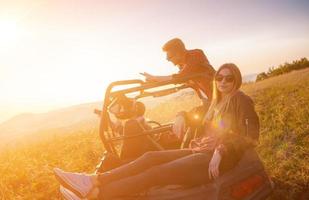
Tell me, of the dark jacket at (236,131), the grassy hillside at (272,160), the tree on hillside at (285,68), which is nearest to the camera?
the dark jacket at (236,131)

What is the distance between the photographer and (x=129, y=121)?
15.6 ft

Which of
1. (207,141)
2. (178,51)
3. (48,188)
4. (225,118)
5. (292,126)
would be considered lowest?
(48,188)

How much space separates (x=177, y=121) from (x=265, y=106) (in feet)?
18.7

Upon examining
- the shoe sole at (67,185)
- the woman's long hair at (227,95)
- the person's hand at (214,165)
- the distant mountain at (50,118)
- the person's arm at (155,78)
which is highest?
the person's arm at (155,78)

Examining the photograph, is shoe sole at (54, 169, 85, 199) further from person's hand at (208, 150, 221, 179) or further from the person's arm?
the person's arm

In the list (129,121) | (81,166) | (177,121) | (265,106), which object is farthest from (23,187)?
(265,106)

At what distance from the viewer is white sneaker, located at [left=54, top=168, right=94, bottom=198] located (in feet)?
10.7

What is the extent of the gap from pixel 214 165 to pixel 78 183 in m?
1.37

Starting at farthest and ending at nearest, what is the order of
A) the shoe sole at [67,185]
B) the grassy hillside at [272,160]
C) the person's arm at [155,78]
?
the grassy hillside at [272,160]
the person's arm at [155,78]
the shoe sole at [67,185]

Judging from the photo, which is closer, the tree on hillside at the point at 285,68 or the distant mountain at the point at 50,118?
the tree on hillside at the point at 285,68

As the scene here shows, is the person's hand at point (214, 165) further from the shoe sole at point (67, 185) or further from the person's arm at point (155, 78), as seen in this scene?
the person's arm at point (155, 78)

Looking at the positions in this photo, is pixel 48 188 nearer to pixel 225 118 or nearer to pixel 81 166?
pixel 81 166

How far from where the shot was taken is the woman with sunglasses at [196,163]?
3176 mm

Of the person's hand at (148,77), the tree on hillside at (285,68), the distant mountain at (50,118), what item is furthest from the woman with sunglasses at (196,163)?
the distant mountain at (50,118)
